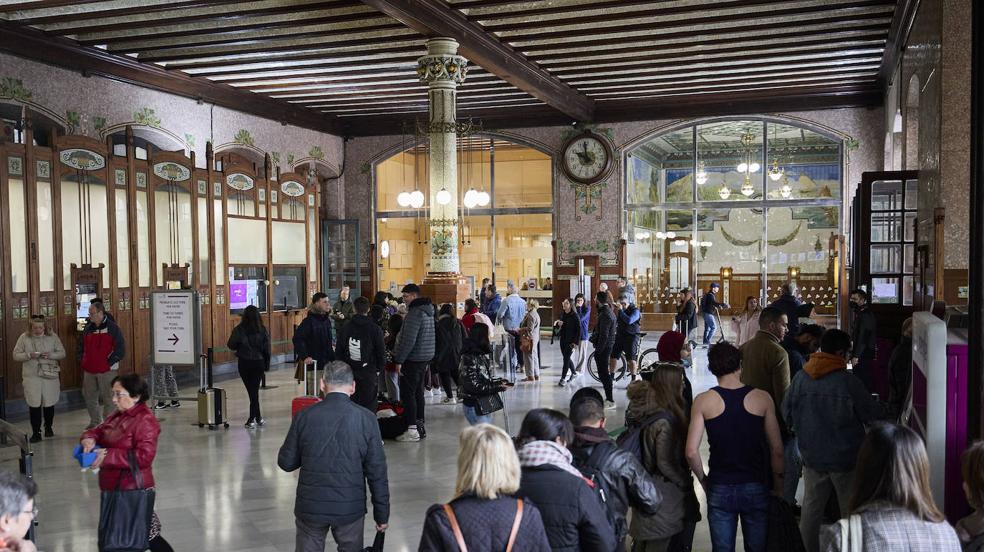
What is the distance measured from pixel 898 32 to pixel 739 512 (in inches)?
386

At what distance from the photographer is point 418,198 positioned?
17094mm

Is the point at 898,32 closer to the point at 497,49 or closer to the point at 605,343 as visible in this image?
the point at 497,49

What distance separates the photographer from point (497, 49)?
12.8 m

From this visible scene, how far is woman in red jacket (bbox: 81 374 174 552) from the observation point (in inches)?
179

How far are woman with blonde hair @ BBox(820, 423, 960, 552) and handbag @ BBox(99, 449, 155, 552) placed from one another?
337cm

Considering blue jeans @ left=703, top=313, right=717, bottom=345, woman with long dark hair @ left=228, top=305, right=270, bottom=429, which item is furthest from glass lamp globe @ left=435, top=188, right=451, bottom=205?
blue jeans @ left=703, top=313, right=717, bottom=345

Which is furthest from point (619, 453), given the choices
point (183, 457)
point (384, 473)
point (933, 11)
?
point (933, 11)

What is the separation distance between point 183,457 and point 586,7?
7.01 m

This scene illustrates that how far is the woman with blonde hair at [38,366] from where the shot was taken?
29.8 ft

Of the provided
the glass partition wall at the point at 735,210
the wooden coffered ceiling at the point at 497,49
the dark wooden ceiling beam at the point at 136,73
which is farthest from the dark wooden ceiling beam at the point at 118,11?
the glass partition wall at the point at 735,210

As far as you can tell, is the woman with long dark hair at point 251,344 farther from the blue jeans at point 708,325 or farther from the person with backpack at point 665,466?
the blue jeans at point 708,325

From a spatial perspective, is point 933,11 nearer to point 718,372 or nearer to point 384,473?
point 718,372

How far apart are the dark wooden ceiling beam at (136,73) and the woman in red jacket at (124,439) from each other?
8.40 metres

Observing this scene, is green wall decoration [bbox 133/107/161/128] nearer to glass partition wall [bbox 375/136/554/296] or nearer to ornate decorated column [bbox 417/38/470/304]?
ornate decorated column [bbox 417/38/470/304]
